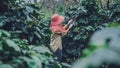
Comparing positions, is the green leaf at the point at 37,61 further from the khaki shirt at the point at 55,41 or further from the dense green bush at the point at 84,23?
the dense green bush at the point at 84,23

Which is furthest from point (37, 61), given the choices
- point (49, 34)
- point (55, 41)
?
point (55, 41)

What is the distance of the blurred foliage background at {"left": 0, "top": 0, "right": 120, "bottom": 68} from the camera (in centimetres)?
79

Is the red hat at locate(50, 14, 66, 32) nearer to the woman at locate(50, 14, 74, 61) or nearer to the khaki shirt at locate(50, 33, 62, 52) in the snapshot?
the woman at locate(50, 14, 74, 61)

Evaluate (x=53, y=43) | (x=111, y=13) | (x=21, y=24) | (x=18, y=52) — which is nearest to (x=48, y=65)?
(x=18, y=52)

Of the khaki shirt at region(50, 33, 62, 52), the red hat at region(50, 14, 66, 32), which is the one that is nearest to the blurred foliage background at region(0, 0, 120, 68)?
the khaki shirt at region(50, 33, 62, 52)

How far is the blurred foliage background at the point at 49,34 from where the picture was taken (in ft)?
2.61

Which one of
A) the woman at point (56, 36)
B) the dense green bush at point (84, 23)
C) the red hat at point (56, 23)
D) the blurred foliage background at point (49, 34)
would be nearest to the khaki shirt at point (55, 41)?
the woman at point (56, 36)

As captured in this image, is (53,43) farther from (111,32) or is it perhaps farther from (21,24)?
(111,32)

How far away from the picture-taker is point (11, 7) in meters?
4.42

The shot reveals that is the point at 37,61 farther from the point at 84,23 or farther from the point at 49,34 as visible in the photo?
the point at 84,23

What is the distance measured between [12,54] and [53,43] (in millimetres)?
4559

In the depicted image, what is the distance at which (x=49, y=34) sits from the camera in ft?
18.5

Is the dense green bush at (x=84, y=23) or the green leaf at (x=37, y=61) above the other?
the green leaf at (x=37, y=61)

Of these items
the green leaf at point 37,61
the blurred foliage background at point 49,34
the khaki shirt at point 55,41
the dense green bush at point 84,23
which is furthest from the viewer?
the dense green bush at point 84,23
